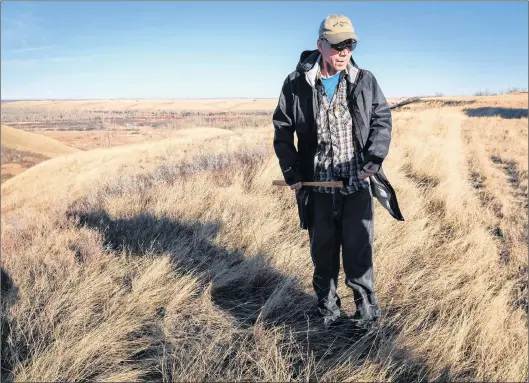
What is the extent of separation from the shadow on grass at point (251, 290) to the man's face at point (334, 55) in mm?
1664

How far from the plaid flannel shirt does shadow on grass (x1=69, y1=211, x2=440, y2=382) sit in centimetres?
97

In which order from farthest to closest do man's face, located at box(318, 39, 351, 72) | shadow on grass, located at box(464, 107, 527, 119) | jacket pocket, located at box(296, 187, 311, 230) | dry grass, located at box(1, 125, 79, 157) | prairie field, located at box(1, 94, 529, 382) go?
1. dry grass, located at box(1, 125, 79, 157)
2. shadow on grass, located at box(464, 107, 527, 119)
3. jacket pocket, located at box(296, 187, 311, 230)
4. man's face, located at box(318, 39, 351, 72)
5. prairie field, located at box(1, 94, 529, 382)

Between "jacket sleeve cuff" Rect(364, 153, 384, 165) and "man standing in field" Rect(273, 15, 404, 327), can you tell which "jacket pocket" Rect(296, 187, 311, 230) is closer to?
"man standing in field" Rect(273, 15, 404, 327)

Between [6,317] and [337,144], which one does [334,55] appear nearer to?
[337,144]

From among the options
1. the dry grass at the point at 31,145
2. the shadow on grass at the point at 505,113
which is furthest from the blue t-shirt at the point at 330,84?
the dry grass at the point at 31,145

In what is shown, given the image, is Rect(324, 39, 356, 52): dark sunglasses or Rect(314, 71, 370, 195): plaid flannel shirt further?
Rect(314, 71, 370, 195): plaid flannel shirt

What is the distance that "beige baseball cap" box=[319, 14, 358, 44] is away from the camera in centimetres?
209

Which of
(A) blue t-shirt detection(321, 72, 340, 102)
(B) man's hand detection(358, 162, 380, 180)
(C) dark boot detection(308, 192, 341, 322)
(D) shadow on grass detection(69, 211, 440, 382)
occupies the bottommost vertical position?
(D) shadow on grass detection(69, 211, 440, 382)

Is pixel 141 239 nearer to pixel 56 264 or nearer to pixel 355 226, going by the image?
pixel 56 264

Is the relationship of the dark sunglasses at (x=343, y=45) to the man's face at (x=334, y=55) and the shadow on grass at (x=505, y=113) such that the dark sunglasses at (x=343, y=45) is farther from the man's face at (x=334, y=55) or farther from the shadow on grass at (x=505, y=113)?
the shadow on grass at (x=505, y=113)

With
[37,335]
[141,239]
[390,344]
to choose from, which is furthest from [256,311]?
[141,239]

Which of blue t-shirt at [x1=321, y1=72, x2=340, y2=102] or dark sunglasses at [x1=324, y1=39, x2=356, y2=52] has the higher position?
dark sunglasses at [x1=324, y1=39, x2=356, y2=52]

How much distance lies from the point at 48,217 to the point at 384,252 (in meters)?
4.28

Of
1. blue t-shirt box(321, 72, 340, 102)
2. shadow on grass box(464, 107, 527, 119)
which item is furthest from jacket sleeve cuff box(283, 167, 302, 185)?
shadow on grass box(464, 107, 527, 119)
